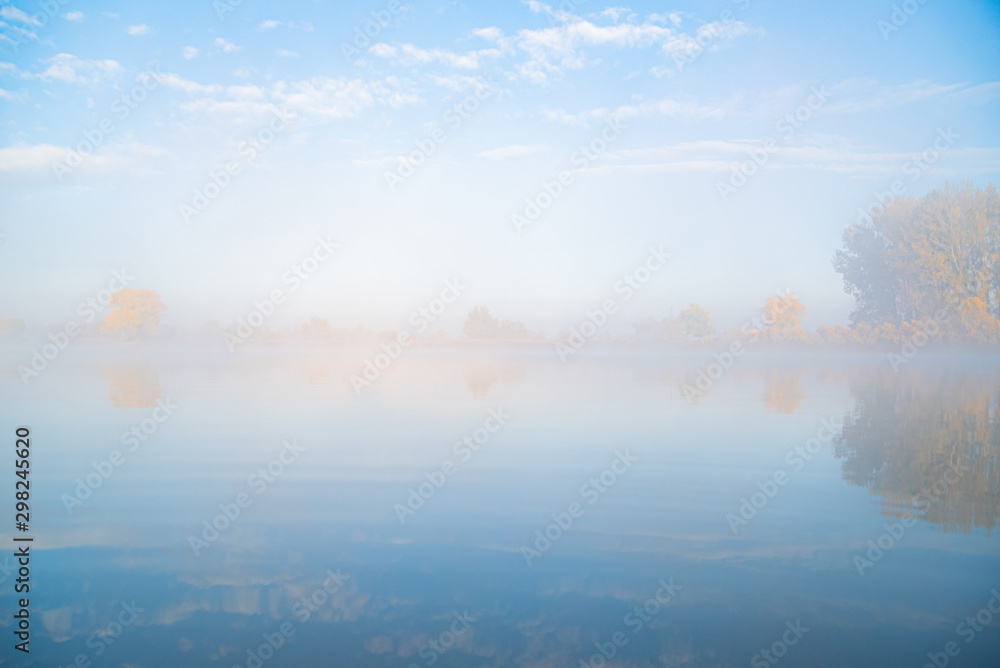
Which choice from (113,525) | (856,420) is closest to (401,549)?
(113,525)

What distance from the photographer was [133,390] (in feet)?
57.8

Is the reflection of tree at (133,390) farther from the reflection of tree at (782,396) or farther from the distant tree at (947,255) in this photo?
the distant tree at (947,255)

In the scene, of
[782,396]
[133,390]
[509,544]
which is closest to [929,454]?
[509,544]

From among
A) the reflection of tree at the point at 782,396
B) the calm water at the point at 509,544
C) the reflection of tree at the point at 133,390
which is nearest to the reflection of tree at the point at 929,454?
the calm water at the point at 509,544

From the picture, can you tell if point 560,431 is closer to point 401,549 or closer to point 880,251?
point 401,549

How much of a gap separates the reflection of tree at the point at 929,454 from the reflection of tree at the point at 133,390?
13.4 metres

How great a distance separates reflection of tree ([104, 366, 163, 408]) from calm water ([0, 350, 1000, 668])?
2.80m

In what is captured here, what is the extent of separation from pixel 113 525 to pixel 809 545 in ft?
20.0

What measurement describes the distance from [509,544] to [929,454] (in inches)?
273

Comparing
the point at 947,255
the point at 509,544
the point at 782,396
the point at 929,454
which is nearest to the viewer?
the point at 509,544

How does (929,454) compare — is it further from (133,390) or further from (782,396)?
(133,390)

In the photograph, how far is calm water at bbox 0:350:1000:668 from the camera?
12.8 ft

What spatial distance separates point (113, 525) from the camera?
5.95 meters

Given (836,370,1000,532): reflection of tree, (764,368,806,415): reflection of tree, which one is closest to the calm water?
(836,370,1000,532): reflection of tree
